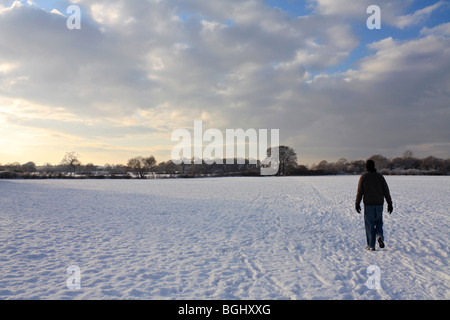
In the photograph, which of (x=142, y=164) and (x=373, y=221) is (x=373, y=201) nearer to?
(x=373, y=221)

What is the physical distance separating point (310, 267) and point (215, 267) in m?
2.13

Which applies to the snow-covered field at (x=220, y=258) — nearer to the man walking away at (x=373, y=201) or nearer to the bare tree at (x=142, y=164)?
the man walking away at (x=373, y=201)

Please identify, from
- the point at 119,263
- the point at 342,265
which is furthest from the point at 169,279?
the point at 342,265

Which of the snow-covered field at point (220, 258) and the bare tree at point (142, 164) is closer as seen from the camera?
the snow-covered field at point (220, 258)

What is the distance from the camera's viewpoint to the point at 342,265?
20.5ft

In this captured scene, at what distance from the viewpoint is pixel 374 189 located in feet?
24.4

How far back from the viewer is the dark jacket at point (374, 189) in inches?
290

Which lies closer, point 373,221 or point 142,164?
point 373,221

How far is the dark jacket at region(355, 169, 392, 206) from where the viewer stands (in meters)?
7.36
